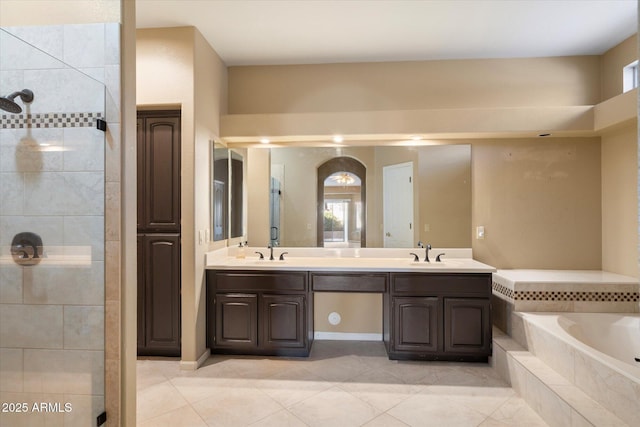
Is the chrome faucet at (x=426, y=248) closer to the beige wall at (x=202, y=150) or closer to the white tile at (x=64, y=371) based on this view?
the beige wall at (x=202, y=150)

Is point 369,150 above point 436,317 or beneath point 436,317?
above

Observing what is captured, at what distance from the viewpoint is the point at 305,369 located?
271cm

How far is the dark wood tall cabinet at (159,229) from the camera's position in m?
2.79

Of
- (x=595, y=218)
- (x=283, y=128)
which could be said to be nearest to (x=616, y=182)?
(x=595, y=218)

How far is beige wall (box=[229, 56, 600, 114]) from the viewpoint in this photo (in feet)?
10.4

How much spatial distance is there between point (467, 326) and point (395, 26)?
104 inches

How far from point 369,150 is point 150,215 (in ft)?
7.35

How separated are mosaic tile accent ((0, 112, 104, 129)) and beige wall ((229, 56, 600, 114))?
204 cm

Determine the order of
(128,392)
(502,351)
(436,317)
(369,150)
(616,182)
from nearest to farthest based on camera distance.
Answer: (128,392), (502,351), (436,317), (616,182), (369,150)

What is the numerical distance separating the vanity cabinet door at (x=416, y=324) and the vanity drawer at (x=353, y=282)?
0.66ft

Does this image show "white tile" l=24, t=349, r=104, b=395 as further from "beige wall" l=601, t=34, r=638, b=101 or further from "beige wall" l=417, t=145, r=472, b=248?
"beige wall" l=601, t=34, r=638, b=101

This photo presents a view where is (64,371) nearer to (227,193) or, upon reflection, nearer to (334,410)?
(334,410)

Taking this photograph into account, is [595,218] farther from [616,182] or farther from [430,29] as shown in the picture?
[430,29]

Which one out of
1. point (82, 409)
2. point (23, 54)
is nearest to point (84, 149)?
point (23, 54)
